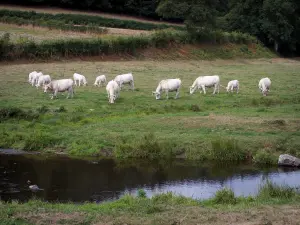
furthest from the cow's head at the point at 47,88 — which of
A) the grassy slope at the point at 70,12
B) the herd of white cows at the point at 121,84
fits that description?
the grassy slope at the point at 70,12

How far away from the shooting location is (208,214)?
43.8 feet

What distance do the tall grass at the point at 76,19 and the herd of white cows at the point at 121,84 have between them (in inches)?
1034

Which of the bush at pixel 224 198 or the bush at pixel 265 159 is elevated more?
the bush at pixel 224 198

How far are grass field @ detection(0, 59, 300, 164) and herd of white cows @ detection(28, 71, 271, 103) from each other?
20.5 inches

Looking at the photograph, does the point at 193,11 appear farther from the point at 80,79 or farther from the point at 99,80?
the point at 80,79

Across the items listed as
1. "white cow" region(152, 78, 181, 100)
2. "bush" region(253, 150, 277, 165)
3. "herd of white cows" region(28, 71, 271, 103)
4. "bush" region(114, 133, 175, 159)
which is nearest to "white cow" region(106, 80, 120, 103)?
"herd of white cows" region(28, 71, 271, 103)

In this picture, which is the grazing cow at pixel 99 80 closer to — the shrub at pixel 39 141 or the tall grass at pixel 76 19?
the shrub at pixel 39 141

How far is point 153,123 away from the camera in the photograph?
84.3 ft

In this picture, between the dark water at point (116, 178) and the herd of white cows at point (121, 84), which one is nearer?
the dark water at point (116, 178)

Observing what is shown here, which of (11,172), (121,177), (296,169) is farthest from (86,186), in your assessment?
(296,169)

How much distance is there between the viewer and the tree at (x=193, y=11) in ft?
190

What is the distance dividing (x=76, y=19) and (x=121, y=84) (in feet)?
112

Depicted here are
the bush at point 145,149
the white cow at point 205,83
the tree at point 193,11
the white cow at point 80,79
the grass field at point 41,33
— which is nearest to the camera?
the bush at point 145,149

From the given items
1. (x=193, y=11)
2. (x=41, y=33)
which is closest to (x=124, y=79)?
(x=41, y=33)
